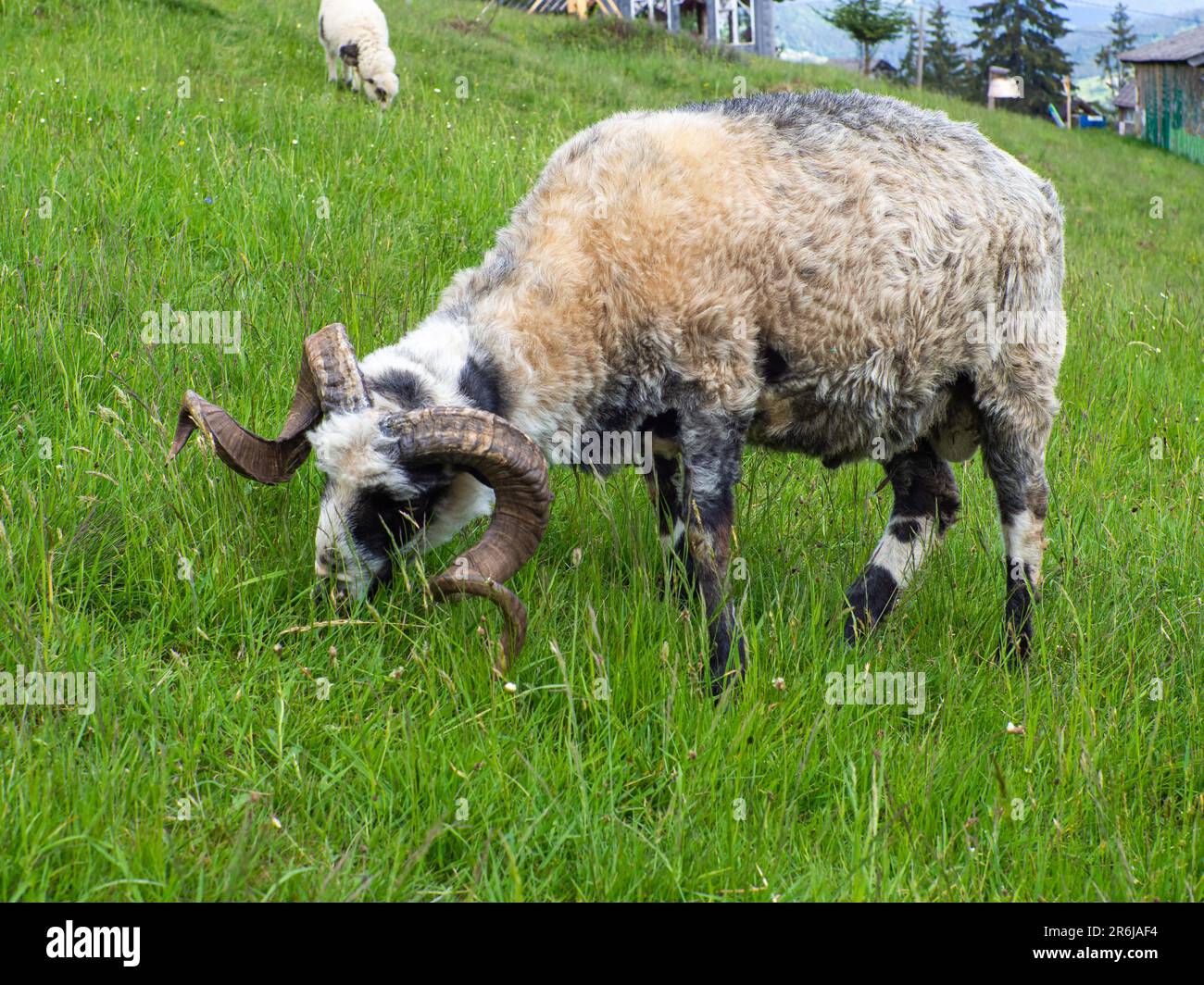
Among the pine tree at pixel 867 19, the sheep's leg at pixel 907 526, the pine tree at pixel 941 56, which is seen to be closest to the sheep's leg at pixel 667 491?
the sheep's leg at pixel 907 526

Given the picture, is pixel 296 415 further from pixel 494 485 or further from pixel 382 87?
pixel 382 87

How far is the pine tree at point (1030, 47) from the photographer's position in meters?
60.6

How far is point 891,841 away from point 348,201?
5414 mm

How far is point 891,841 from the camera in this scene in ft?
11.1

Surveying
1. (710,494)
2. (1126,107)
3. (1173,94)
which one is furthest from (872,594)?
(1126,107)

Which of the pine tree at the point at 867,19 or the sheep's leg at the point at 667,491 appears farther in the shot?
the pine tree at the point at 867,19

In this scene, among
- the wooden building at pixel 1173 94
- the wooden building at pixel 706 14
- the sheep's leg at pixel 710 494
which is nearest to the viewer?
the sheep's leg at pixel 710 494

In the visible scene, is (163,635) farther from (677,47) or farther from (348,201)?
(677,47)

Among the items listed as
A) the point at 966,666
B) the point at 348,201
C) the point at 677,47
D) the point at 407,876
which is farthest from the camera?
the point at 677,47

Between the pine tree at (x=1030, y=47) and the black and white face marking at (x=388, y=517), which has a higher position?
the pine tree at (x=1030, y=47)

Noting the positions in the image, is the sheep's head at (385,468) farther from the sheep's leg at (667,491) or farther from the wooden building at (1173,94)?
A: the wooden building at (1173,94)

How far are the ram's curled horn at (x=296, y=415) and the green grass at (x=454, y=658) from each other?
0.28 meters

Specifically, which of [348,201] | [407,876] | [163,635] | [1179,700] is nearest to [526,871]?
[407,876]

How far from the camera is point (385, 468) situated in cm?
385
